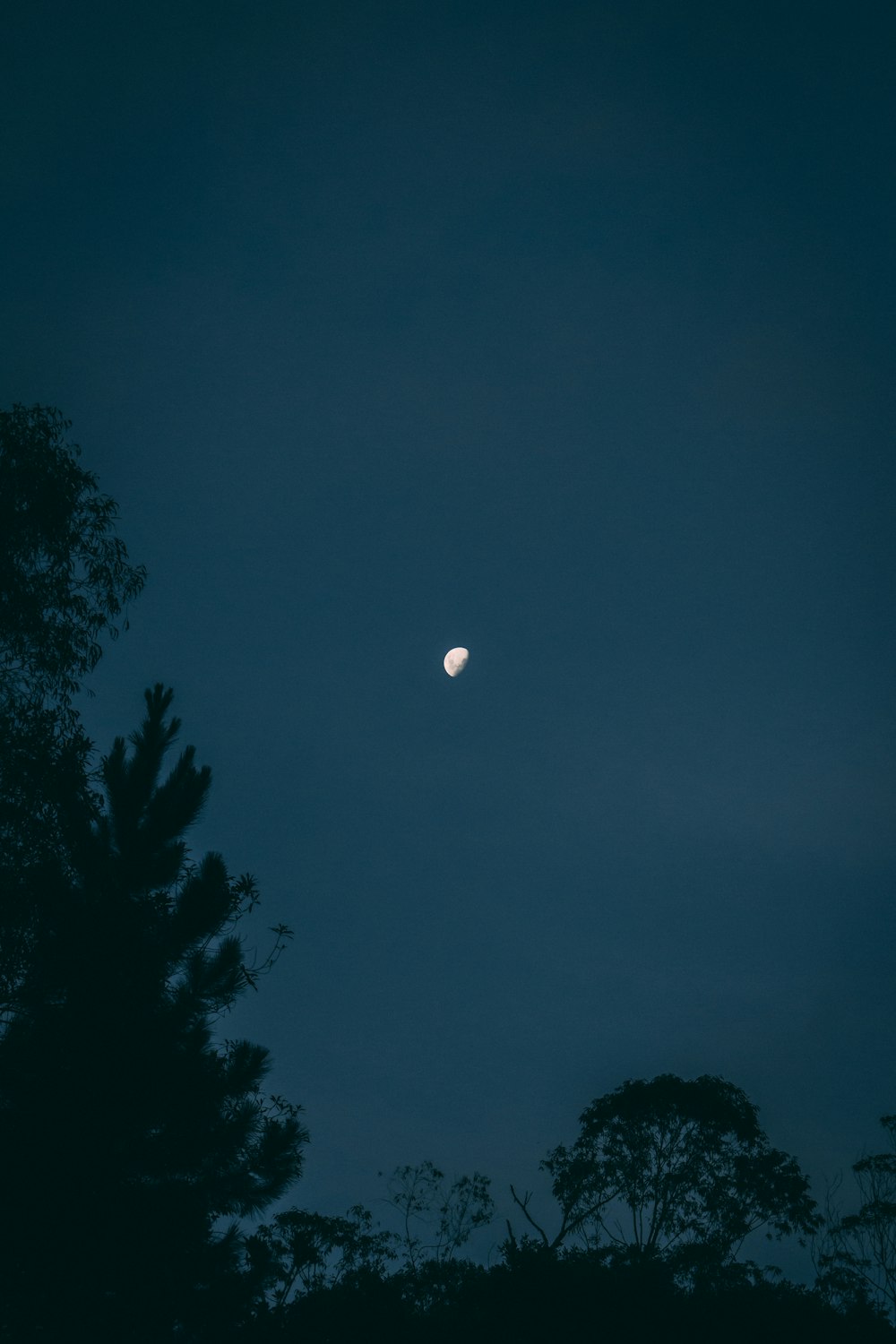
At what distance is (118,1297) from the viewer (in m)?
9.55

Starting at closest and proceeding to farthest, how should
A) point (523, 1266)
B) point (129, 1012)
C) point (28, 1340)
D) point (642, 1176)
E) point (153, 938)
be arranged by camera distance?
point (28, 1340) → point (129, 1012) → point (153, 938) → point (523, 1266) → point (642, 1176)

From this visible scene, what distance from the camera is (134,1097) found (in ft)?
32.6

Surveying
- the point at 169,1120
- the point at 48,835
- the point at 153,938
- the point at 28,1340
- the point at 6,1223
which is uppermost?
the point at 48,835

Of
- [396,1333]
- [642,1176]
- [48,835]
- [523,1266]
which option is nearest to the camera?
[48,835]

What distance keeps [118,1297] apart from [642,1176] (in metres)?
23.1

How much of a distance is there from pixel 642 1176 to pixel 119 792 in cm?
2476

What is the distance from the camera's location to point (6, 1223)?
30.4ft

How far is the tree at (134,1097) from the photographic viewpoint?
938cm

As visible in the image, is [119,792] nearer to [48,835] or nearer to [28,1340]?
[48,835]

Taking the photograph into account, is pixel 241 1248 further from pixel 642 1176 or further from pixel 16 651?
pixel 642 1176

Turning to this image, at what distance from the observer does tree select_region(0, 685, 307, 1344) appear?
938cm

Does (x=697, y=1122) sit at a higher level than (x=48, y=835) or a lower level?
higher

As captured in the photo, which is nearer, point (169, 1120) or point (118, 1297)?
point (118, 1297)

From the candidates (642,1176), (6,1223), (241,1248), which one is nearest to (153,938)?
(6,1223)
